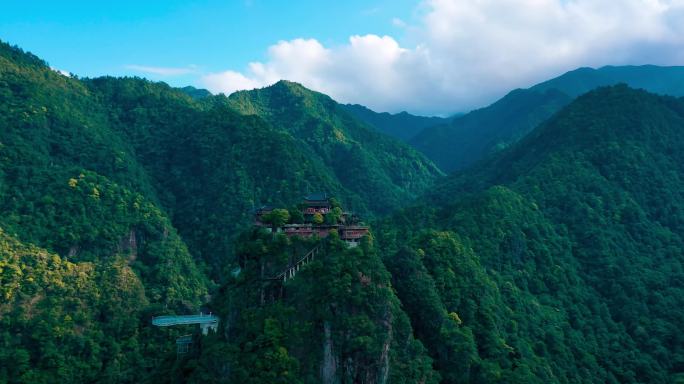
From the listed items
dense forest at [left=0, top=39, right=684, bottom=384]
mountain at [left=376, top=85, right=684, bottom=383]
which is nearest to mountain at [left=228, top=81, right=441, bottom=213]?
dense forest at [left=0, top=39, right=684, bottom=384]

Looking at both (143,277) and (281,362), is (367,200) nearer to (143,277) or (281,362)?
(143,277)

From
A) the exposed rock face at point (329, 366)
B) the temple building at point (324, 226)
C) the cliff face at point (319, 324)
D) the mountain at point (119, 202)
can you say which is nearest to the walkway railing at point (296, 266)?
the cliff face at point (319, 324)

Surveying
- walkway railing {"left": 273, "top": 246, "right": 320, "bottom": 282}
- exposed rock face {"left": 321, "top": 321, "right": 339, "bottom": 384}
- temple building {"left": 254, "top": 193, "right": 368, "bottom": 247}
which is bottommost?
exposed rock face {"left": 321, "top": 321, "right": 339, "bottom": 384}

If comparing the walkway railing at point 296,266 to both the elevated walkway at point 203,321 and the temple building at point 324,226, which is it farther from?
the elevated walkway at point 203,321

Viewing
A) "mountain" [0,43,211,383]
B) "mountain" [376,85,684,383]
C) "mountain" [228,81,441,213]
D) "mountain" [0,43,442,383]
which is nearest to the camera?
"mountain" [376,85,684,383]

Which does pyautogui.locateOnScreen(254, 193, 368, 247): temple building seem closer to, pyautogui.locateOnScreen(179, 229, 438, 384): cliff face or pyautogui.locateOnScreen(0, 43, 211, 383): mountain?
pyautogui.locateOnScreen(179, 229, 438, 384): cliff face

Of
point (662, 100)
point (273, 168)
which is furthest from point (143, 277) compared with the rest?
point (662, 100)
